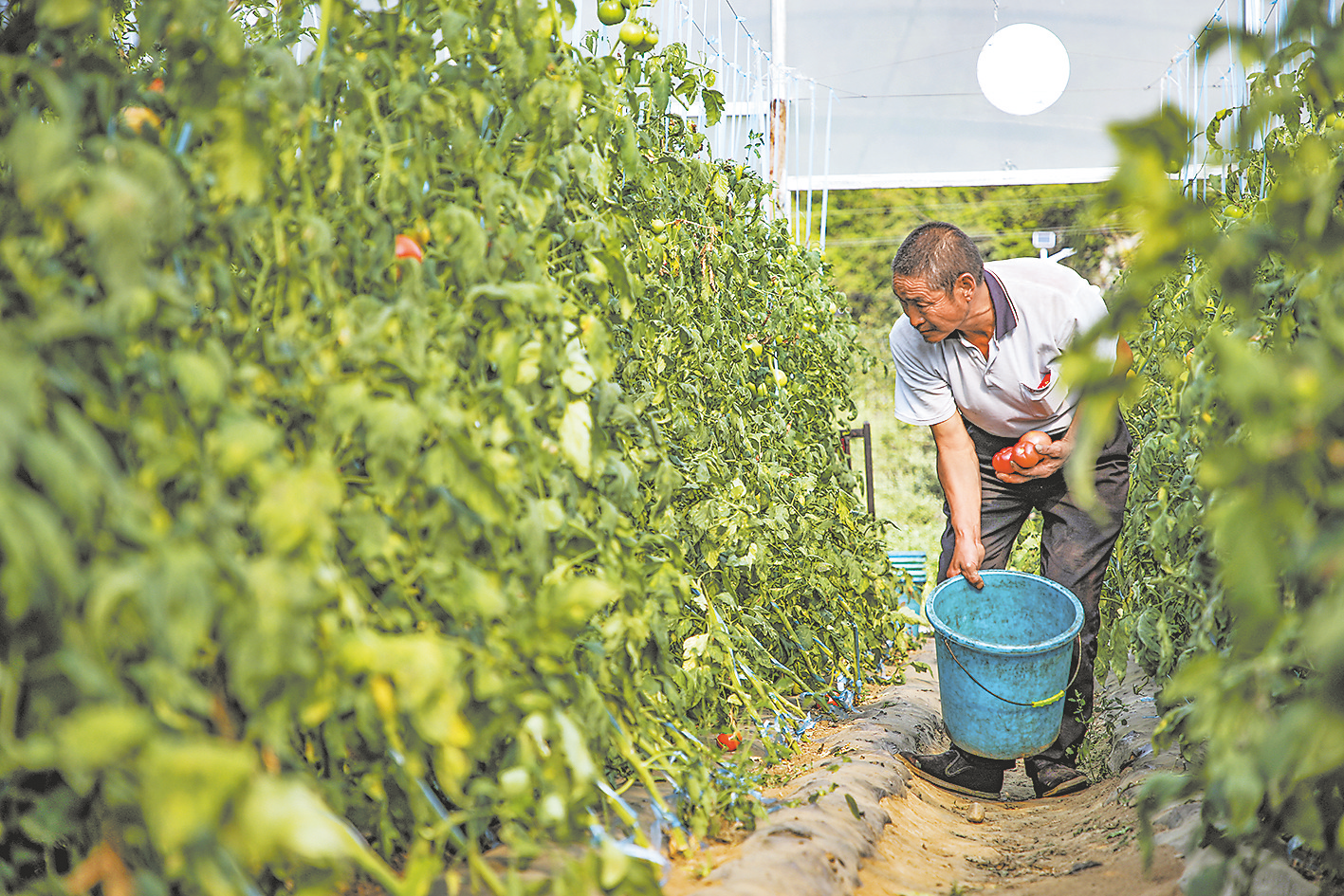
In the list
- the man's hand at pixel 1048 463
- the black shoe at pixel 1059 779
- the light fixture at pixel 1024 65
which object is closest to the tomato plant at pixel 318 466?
the black shoe at pixel 1059 779

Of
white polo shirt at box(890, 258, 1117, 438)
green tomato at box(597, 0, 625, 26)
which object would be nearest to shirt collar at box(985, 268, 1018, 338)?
white polo shirt at box(890, 258, 1117, 438)

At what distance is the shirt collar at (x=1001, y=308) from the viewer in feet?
9.32

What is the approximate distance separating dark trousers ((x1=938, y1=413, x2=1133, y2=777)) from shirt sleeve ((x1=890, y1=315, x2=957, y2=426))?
0.22 m

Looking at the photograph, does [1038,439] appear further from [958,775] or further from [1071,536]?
[958,775]

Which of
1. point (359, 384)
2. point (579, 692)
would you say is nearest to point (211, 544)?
point (359, 384)

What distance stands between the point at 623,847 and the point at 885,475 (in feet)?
23.6

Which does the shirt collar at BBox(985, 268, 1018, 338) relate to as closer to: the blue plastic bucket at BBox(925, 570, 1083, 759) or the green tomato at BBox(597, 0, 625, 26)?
the blue plastic bucket at BBox(925, 570, 1083, 759)

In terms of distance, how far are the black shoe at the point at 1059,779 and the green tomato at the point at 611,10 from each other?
2199 millimetres

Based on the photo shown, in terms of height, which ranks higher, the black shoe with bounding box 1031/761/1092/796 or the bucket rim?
the bucket rim

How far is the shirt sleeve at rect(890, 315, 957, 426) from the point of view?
9.86ft

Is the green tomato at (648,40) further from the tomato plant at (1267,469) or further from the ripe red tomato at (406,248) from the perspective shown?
the tomato plant at (1267,469)

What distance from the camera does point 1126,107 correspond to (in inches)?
295

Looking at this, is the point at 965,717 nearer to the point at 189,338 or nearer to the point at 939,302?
the point at 939,302

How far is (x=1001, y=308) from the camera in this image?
284cm
